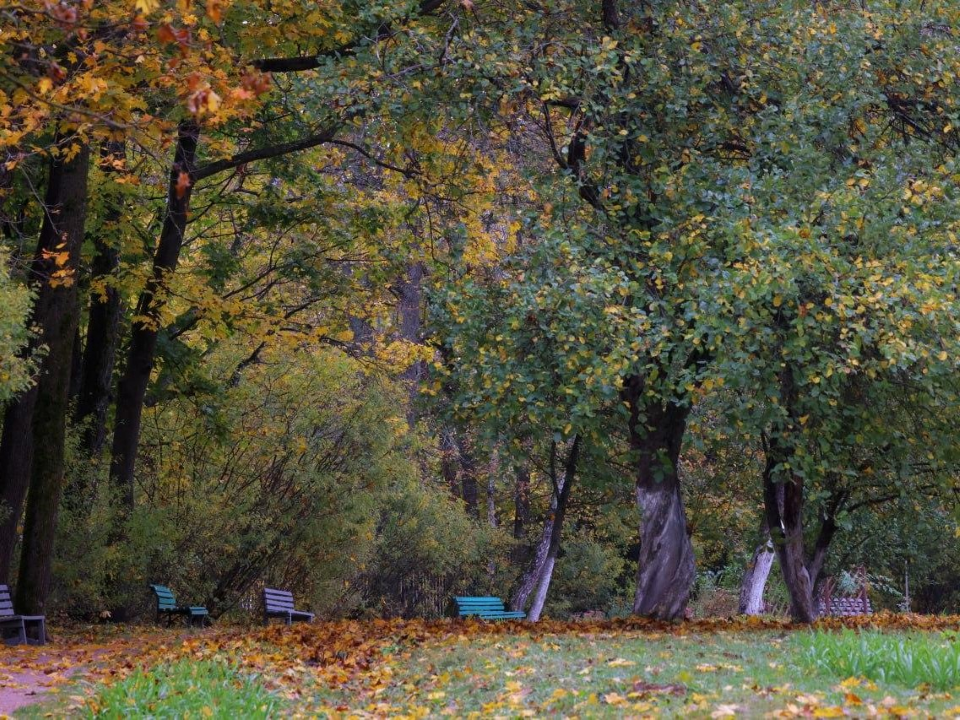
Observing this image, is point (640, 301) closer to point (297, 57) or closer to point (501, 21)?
point (501, 21)

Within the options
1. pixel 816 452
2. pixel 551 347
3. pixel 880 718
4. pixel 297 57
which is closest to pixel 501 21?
pixel 297 57

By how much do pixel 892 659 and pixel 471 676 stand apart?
306 cm

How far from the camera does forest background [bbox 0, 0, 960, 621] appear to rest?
10.5 metres

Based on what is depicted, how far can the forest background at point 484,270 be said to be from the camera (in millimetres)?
10477

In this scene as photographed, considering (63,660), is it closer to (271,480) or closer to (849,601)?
(271,480)

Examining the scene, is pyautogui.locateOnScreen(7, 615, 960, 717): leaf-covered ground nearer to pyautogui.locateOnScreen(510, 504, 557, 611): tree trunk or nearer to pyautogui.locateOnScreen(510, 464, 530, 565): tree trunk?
pyautogui.locateOnScreen(510, 504, 557, 611): tree trunk

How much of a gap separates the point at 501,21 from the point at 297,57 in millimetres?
2459

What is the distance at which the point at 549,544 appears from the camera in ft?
63.6

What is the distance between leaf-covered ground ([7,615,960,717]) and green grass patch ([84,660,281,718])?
15 millimetres

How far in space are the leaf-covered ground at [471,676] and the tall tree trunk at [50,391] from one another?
1136mm

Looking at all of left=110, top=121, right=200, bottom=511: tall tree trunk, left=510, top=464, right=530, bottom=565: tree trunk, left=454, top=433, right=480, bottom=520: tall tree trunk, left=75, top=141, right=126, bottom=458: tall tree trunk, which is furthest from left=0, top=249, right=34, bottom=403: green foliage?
left=454, top=433, right=480, bottom=520: tall tree trunk

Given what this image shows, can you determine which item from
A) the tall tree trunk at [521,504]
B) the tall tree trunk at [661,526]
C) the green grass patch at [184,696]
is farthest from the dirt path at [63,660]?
the tall tree trunk at [521,504]

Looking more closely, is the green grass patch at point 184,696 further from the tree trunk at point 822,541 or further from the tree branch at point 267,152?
the tree trunk at point 822,541

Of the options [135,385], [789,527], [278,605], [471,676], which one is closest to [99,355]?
[135,385]
